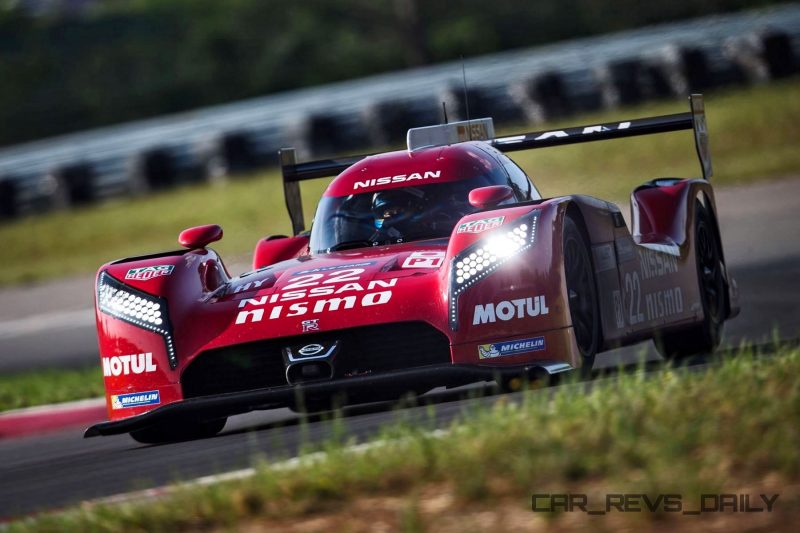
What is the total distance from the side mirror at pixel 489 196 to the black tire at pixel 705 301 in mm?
1541

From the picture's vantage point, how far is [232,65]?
39.1 m

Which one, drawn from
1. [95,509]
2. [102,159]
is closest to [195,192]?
[102,159]

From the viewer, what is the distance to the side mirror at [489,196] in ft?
24.3

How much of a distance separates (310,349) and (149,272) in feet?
3.62

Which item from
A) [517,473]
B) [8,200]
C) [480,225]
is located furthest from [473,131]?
[8,200]

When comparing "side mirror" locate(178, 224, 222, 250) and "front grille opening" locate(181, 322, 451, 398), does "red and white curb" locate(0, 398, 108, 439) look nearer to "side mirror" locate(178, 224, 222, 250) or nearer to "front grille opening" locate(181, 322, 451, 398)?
"side mirror" locate(178, 224, 222, 250)

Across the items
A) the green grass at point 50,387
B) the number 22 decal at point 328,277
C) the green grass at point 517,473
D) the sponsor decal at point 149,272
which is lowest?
the green grass at point 50,387

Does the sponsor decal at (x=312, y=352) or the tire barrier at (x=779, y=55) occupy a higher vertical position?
the sponsor decal at (x=312, y=352)

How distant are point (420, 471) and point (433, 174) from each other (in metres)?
3.85

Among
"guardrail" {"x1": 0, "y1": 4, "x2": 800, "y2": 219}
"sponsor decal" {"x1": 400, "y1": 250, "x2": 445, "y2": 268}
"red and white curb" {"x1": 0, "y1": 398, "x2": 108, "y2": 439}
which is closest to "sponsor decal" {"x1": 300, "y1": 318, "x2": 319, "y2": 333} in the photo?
"sponsor decal" {"x1": 400, "y1": 250, "x2": 445, "y2": 268}

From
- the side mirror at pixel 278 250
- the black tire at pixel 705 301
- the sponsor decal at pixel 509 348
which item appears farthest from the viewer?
the side mirror at pixel 278 250

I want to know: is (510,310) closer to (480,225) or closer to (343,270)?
(480,225)

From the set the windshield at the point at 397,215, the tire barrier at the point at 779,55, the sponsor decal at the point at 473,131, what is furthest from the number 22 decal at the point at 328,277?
the tire barrier at the point at 779,55

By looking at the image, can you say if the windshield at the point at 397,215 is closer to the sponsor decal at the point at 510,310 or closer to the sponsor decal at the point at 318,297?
the sponsor decal at the point at 318,297
